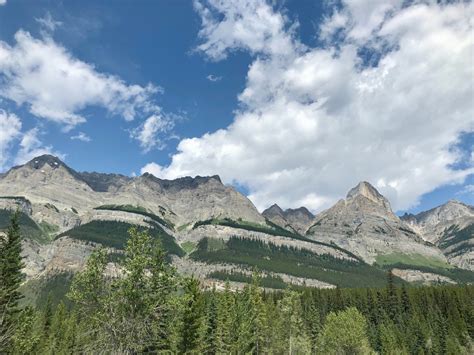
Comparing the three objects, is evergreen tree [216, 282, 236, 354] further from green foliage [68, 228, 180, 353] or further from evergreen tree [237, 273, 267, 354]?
green foliage [68, 228, 180, 353]

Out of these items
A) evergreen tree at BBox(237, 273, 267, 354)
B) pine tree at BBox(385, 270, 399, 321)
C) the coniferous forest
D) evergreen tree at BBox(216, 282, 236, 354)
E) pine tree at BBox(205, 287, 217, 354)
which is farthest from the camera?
pine tree at BBox(385, 270, 399, 321)

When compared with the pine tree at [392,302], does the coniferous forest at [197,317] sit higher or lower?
lower

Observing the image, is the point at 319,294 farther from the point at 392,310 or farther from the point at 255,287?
the point at 255,287

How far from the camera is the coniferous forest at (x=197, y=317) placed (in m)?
27.6

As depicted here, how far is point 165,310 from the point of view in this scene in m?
29.2

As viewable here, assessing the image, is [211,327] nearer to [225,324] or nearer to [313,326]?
[225,324]

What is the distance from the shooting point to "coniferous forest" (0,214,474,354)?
90.5 feet

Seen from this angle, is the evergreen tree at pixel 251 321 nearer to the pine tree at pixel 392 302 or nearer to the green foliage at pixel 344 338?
the green foliage at pixel 344 338

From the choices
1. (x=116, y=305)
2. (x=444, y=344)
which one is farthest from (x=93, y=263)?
(x=444, y=344)

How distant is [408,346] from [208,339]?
74.5 metres

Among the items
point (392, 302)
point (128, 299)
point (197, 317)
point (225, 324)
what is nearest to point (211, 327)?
point (225, 324)

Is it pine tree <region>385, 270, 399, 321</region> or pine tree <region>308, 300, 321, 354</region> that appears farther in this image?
pine tree <region>385, 270, 399, 321</region>

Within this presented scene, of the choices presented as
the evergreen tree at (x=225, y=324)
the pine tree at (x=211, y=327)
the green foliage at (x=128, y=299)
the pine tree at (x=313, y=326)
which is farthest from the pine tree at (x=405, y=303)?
the green foliage at (x=128, y=299)

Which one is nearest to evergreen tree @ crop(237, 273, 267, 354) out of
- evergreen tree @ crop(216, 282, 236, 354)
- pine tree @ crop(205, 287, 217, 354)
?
evergreen tree @ crop(216, 282, 236, 354)
